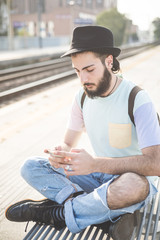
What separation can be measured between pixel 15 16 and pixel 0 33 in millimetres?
37422

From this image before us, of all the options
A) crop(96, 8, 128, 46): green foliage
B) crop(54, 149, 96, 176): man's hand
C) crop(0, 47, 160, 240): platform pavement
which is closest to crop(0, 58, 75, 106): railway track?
crop(0, 47, 160, 240): platform pavement

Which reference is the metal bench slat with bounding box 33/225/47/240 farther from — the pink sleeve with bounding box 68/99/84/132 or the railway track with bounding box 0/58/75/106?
the railway track with bounding box 0/58/75/106

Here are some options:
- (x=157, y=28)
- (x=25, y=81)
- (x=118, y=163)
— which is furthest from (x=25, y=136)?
(x=157, y=28)

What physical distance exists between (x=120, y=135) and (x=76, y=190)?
62cm

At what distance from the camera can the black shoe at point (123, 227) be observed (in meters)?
2.15

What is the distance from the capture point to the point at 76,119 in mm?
2918

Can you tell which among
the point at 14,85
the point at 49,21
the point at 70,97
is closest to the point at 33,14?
the point at 49,21

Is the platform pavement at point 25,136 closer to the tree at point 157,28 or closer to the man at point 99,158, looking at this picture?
the man at point 99,158

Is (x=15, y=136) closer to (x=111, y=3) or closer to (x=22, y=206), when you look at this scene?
(x=22, y=206)

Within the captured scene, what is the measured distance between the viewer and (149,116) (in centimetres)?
224

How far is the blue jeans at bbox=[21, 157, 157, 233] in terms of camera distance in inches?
87.7

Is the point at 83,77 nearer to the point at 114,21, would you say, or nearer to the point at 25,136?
the point at 25,136

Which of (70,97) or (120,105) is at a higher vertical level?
(120,105)

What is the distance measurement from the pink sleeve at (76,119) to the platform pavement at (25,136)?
0.99 meters
